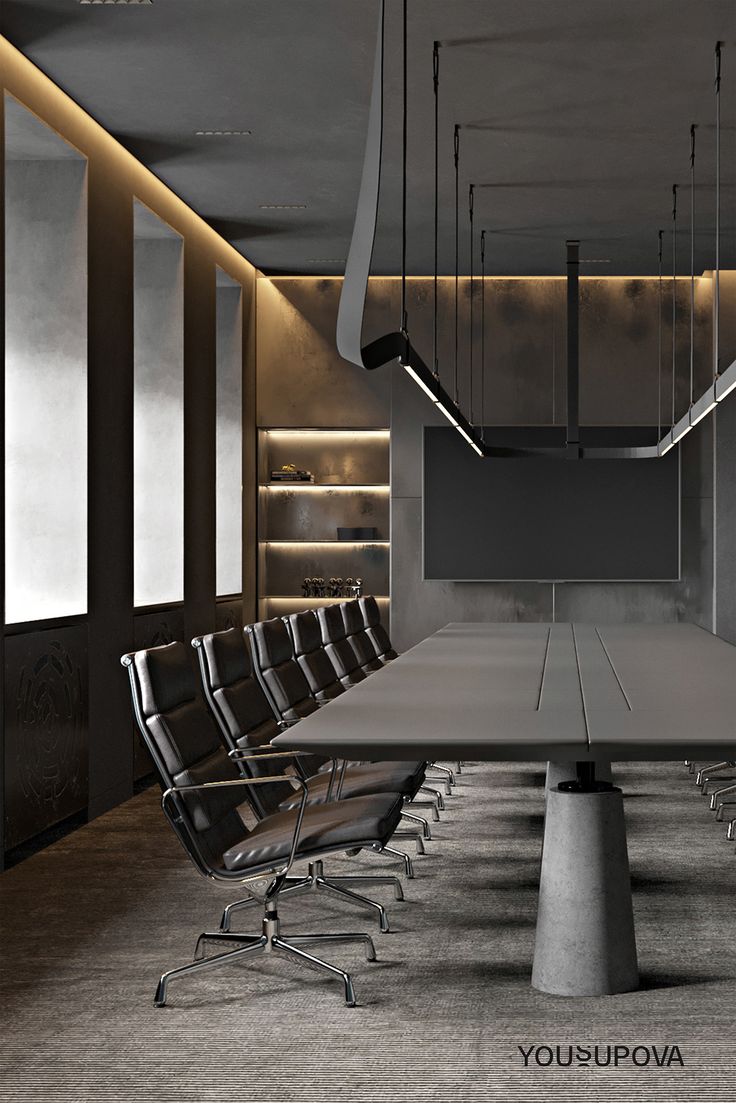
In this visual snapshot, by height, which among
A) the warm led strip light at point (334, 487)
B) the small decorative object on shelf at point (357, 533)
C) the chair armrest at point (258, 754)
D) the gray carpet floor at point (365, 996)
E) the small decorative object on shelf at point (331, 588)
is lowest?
the gray carpet floor at point (365, 996)

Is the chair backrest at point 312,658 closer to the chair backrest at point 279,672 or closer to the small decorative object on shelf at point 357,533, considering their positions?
the chair backrest at point 279,672

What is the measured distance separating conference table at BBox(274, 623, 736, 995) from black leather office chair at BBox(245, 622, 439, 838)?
445 mm

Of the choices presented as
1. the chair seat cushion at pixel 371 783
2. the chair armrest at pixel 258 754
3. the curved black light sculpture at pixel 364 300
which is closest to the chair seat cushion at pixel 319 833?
the chair armrest at pixel 258 754

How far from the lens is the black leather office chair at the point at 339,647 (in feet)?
21.4

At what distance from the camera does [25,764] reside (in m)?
5.88

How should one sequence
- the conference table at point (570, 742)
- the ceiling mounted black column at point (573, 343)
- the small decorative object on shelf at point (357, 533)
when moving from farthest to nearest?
the small decorative object on shelf at point (357, 533), the ceiling mounted black column at point (573, 343), the conference table at point (570, 742)

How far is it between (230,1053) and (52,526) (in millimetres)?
3837

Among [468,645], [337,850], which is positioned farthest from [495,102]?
[337,850]

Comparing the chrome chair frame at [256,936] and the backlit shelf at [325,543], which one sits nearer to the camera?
the chrome chair frame at [256,936]

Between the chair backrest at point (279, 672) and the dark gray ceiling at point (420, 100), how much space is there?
Answer: 2610 millimetres

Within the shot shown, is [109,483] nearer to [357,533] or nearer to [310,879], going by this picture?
[310,879]

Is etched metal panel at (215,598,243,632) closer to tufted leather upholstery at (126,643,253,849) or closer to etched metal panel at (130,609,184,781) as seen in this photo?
etched metal panel at (130,609,184,781)

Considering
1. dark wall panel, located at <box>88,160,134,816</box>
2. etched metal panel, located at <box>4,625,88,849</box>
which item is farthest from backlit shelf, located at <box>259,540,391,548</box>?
etched metal panel, located at <box>4,625,88,849</box>

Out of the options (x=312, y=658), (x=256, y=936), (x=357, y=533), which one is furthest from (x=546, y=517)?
(x=256, y=936)
